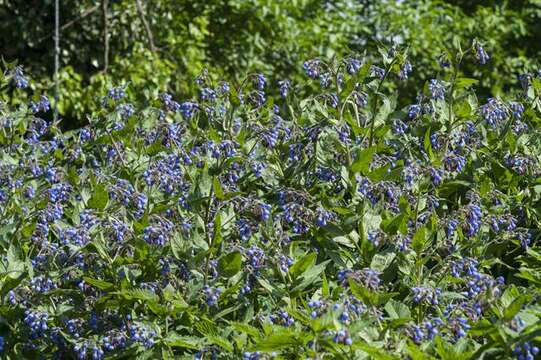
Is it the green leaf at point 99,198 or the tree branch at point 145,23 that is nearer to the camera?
the green leaf at point 99,198

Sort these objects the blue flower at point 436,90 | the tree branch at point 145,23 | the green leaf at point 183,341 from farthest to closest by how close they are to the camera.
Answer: the tree branch at point 145,23 < the blue flower at point 436,90 < the green leaf at point 183,341

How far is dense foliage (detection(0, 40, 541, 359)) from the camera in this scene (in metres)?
2.67

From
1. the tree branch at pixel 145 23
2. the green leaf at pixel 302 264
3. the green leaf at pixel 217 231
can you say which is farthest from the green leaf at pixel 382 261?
the tree branch at pixel 145 23

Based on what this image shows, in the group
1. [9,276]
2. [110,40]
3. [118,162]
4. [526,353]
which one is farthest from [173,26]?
[526,353]

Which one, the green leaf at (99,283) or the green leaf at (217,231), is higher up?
the green leaf at (217,231)

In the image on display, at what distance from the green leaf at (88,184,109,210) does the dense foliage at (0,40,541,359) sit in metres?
0.01

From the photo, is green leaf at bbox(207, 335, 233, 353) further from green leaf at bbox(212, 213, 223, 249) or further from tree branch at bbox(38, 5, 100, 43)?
tree branch at bbox(38, 5, 100, 43)

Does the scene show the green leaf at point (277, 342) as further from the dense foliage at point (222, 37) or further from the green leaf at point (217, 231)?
the dense foliage at point (222, 37)

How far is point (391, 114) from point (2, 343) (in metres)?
1.61

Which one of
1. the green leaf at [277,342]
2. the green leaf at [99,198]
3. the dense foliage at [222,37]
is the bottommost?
the dense foliage at [222,37]

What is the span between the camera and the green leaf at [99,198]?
3.22 metres

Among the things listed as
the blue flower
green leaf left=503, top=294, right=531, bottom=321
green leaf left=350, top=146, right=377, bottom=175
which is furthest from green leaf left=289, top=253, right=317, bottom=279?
the blue flower

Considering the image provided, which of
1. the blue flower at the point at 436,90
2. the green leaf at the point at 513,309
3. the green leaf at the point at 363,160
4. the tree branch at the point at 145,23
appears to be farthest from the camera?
the tree branch at the point at 145,23

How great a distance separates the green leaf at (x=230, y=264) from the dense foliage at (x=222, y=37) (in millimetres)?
5892
